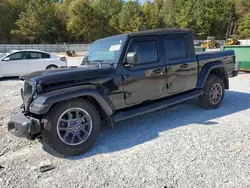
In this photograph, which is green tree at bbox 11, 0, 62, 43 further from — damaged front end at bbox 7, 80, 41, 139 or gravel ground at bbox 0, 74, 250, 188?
damaged front end at bbox 7, 80, 41, 139

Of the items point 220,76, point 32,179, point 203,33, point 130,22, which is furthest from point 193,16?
point 32,179

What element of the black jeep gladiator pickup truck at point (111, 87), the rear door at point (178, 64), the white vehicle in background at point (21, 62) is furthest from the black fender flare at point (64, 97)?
the white vehicle in background at point (21, 62)

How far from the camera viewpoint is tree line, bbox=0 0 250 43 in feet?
161

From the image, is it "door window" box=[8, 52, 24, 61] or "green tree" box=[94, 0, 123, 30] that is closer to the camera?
"door window" box=[8, 52, 24, 61]

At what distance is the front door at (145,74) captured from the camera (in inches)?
149

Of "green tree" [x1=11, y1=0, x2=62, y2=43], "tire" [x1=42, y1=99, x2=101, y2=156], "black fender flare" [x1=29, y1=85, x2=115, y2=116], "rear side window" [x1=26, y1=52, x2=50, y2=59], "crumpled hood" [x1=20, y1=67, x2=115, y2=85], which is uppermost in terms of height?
"green tree" [x1=11, y1=0, x2=62, y2=43]

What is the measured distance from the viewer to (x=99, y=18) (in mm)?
52719

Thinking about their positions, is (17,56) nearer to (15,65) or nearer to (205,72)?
(15,65)

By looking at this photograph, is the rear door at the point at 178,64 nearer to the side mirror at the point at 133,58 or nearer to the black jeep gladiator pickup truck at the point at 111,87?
the black jeep gladiator pickup truck at the point at 111,87

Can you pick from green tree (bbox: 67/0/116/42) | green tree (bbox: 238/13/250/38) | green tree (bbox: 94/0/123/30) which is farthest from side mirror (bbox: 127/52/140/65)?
green tree (bbox: 238/13/250/38)

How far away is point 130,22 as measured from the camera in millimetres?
52000

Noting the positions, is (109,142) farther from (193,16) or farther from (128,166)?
(193,16)

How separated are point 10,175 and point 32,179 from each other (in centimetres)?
34

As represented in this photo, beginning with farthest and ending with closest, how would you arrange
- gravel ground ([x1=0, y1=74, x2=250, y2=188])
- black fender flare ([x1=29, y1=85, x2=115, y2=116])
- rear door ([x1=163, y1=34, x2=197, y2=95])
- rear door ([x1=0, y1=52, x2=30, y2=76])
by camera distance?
rear door ([x1=0, y1=52, x2=30, y2=76])
rear door ([x1=163, y1=34, x2=197, y2=95])
black fender flare ([x1=29, y1=85, x2=115, y2=116])
gravel ground ([x1=0, y1=74, x2=250, y2=188])
